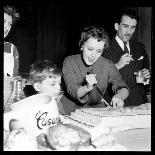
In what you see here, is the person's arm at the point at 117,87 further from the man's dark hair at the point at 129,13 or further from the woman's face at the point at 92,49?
the man's dark hair at the point at 129,13

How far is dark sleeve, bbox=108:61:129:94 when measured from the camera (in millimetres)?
855

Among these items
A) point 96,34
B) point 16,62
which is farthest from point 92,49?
point 16,62

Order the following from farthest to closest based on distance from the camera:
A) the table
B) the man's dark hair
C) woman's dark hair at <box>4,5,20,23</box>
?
the man's dark hair < woman's dark hair at <box>4,5,20,23</box> < the table

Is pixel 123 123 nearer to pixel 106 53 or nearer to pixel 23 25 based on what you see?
pixel 106 53

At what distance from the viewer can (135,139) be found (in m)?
0.67

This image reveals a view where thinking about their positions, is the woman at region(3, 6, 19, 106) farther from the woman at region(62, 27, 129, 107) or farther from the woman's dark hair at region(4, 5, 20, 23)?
the woman at region(62, 27, 129, 107)

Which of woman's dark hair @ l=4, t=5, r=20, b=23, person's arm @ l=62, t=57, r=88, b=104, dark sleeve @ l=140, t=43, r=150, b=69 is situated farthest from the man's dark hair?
woman's dark hair @ l=4, t=5, r=20, b=23

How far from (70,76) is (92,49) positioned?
0.12 m

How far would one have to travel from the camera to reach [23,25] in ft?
2.78

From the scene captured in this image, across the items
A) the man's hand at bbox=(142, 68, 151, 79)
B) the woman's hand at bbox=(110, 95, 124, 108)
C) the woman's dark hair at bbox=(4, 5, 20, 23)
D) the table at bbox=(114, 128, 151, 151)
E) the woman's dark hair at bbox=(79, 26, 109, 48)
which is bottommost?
the table at bbox=(114, 128, 151, 151)

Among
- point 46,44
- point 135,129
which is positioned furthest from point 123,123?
point 46,44

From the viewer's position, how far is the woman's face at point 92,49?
2.79 feet

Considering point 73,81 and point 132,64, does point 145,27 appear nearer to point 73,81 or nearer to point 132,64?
point 132,64

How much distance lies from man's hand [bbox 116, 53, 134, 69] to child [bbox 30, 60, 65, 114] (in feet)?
0.69
